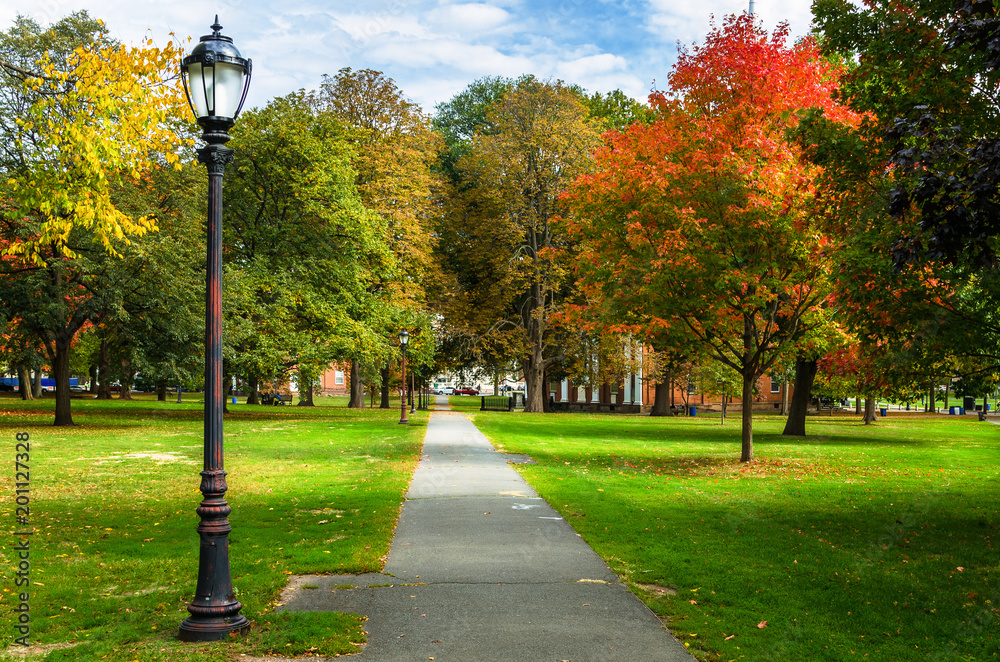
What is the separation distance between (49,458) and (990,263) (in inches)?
658

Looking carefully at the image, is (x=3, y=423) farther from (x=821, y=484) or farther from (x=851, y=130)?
(x=851, y=130)

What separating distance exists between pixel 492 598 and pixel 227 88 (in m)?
4.38

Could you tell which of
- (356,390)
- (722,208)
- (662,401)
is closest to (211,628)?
(722,208)

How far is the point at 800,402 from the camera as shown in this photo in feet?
97.9

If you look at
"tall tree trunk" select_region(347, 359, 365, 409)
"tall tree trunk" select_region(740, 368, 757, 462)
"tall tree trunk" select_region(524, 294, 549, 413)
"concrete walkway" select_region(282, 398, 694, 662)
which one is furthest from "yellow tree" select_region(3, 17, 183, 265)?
"tall tree trunk" select_region(347, 359, 365, 409)

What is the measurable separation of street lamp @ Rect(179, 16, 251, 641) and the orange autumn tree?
11.7 m

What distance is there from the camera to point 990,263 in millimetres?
5184

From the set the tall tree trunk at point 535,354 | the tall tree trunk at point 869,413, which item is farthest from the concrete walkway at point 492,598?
the tall tree trunk at point 869,413

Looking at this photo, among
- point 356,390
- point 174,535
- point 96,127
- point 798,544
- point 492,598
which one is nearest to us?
point 492,598

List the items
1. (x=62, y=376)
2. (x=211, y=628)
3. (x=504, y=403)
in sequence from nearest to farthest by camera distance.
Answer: (x=211, y=628)
(x=62, y=376)
(x=504, y=403)

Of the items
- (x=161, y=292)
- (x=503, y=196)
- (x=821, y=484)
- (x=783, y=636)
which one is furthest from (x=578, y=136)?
(x=783, y=636)

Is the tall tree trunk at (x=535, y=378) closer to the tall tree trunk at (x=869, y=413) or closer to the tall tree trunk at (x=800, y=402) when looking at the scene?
the tall tree trunk at (x=800, y=402)

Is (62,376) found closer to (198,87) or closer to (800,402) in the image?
(198,87)

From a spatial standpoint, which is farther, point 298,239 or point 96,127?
point 298,239
